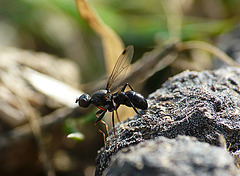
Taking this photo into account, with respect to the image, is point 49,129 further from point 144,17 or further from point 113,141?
point 144,17

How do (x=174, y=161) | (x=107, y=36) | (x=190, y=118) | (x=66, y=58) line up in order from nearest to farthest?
1. (x=174, y=161)
2. (x=190, y=118)
3. (x=107, y=36)
4. (x=66, y=58)

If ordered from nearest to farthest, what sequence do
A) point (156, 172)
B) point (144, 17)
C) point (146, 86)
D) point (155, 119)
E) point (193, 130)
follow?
1. point (156, 172)
2. point (193, 130)
3. point (155, 119)
4. point (146, 86)
5. point (144, 17)

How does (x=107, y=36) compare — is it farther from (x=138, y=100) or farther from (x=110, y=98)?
(x=138, y=100)

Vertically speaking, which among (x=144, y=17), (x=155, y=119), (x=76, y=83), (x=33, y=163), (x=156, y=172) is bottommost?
(x=156, y=172)

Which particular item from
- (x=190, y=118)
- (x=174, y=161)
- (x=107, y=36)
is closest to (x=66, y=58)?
(x=107, y=36)

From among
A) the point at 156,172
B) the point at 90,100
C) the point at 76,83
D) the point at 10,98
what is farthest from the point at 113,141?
the point at 76,83

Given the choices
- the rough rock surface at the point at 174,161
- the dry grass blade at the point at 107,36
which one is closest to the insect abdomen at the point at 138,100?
the rough rock surface at the point at 174,161

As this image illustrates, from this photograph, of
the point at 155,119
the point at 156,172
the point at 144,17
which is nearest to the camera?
the point at 156,172
